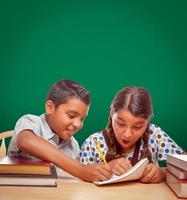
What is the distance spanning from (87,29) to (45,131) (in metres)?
0.59

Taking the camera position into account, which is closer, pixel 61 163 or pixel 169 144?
pixel 61 163

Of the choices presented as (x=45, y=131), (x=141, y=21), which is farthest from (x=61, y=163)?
(x=141, y=21)

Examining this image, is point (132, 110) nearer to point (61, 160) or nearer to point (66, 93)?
point (66, 93)

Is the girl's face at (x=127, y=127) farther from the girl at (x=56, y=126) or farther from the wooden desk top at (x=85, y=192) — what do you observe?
the wooden desk top at (x=85, y=192)

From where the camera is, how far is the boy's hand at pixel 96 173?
1.03 m

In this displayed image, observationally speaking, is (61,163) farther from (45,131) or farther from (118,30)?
(118,30)

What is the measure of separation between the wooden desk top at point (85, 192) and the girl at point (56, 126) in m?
0.09

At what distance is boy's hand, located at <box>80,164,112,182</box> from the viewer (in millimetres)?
1028

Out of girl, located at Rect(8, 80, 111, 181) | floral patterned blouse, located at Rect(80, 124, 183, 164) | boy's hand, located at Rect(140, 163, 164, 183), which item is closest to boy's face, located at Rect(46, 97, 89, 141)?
girl, located at Rect(8, 80, 111, 181)

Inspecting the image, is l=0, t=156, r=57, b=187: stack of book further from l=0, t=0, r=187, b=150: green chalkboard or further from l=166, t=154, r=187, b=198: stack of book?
l=0, t=0, r=187, b=150: green chalkboard

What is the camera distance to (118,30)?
171 cm

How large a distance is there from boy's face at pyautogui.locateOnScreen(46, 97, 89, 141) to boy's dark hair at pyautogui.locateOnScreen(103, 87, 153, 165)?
0.15 m

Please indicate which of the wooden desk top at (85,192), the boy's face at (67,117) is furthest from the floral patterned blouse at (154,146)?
the wooden desk top at (85,192)

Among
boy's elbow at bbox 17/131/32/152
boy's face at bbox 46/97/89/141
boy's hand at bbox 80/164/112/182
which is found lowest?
boy's hand at bbox 80/164/112/182
